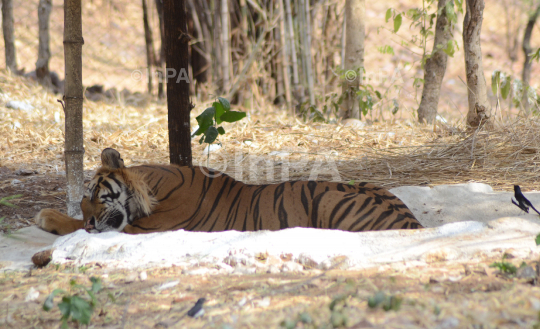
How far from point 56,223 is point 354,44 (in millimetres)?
4268

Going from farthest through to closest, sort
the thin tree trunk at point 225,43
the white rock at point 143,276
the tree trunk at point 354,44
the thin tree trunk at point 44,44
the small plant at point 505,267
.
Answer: the thin tree trunk at point 44,44 → the thin tree trunk at point 225,43 → the tree trunk at point 354,44 → the white rock at point 143,276 → the small plant at point 505,267

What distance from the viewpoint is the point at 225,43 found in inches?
273

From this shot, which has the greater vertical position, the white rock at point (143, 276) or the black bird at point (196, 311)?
the white rock at point (143, 276)

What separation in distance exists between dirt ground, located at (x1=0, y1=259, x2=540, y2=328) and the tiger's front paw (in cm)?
92

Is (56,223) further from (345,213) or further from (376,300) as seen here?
(376,300)

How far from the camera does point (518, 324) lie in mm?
1205

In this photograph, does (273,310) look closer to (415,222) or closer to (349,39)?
(415,222)

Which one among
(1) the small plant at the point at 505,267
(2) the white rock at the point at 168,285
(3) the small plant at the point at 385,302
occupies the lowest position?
(2) the white rock at the point at 168,285

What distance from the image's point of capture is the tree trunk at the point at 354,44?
572cm

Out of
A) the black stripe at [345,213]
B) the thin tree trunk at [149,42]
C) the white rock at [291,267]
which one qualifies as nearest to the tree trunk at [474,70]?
the black stripe at [345,213]

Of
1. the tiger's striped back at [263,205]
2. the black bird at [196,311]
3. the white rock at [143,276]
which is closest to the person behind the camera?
the black bird at [196,311]

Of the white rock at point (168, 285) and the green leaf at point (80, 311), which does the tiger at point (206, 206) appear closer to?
the white rock at point (168, 285)

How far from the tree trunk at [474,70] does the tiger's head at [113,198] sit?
3351mm

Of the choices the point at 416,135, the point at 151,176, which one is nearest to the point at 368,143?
the point at 416,135
